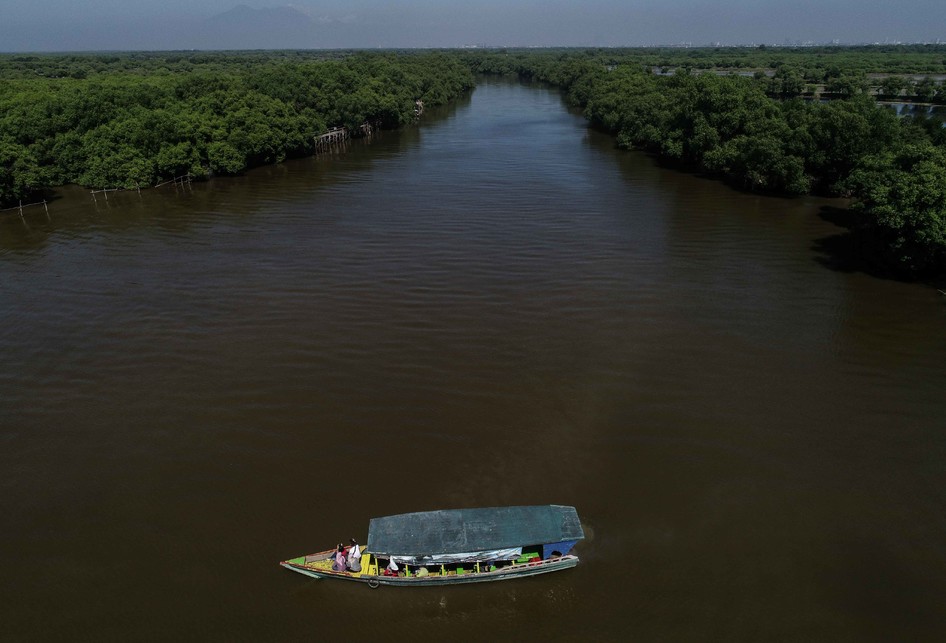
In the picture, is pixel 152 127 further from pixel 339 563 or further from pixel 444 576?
pixel 444 576

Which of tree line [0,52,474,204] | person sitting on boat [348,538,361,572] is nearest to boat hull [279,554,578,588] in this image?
person sitting on boat [348,538,361,572]

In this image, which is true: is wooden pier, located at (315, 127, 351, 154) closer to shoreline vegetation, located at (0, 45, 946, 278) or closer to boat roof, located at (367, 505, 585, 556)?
shoreline vegetation, located at (0, 45, 946, 278)

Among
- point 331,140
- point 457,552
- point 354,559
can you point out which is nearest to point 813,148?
point 457,552

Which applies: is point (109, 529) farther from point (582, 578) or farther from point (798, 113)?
point (798, 113)

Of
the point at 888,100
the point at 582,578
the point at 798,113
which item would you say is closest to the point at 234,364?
the point at 582,578

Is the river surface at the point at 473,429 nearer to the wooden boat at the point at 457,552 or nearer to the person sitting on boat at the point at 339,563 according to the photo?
the wooden boat at the point at 457,552

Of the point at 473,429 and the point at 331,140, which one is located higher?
the point at 331,140
